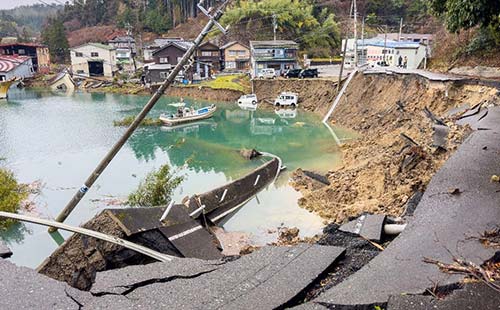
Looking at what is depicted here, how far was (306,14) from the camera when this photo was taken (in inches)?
2092

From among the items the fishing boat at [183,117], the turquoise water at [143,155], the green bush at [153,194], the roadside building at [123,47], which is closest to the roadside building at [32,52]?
the roadside building at [123,47]

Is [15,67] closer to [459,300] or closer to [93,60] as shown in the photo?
[93,60]

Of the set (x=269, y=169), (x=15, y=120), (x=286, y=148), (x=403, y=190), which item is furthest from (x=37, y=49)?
(x=403, y=190)

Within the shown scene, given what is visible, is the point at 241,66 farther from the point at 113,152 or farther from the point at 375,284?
the point at 375,284

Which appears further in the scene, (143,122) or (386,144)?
(143,122)

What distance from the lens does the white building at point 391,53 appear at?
31328 mm

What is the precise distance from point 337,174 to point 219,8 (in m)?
8.46

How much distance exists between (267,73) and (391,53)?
12722 mm

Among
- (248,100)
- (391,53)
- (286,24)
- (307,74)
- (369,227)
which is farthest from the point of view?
(286,24)

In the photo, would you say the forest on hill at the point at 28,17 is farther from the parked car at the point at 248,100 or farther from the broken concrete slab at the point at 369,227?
the broken concrete slab at the point at 369,227

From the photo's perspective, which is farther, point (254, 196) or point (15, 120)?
point (15, 120)

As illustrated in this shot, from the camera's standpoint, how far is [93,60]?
54094mm

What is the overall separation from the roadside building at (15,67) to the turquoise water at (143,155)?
16067 millimetres

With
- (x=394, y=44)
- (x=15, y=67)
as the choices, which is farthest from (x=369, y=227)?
(x=15, y=67)
